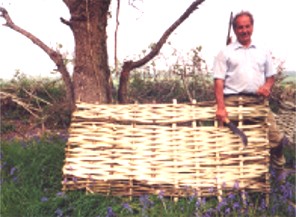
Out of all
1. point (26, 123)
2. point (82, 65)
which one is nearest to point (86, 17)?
point (82, 65)

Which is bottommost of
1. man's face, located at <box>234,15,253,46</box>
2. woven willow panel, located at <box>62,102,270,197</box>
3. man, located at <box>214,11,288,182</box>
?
woven willow panel, located at <box>62,102,270,197</box>

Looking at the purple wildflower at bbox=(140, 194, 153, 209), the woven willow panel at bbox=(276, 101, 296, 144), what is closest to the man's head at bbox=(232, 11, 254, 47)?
the purple wildflower at bbox=(140, 194, 153, 209)

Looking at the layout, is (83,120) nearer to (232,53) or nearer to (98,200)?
(98,200)

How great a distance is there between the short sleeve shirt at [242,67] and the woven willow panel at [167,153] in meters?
0.28

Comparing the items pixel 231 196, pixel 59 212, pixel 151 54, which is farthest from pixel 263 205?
pixel 151 54

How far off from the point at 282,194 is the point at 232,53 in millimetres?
1482

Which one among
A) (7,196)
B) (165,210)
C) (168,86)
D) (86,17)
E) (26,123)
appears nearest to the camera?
(165,210)

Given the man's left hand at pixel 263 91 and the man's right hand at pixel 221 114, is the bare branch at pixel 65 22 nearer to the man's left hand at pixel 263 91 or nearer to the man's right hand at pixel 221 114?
the man's right hand at pixel 221 114

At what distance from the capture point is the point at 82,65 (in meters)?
6.18

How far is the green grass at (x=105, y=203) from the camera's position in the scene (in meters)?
4.18

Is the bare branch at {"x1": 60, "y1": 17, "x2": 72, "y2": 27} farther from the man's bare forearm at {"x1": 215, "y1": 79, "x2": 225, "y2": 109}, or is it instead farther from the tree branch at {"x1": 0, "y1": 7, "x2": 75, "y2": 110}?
the man's bare forearm at {"x1": 215, "y1": 79, "x2": 225, "y2": 109}

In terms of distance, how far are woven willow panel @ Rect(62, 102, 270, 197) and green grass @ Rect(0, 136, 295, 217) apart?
0.11m

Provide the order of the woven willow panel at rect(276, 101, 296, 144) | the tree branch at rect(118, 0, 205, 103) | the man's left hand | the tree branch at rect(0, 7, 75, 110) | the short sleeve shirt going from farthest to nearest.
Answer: the woven willow panel at rect(276, 101, 296, 144) → the tree branch at rect(0, 7, 75, 110) → the tree branch at rect(118, 0, 205, 103) → the short sleeve shirt → the man's left hand

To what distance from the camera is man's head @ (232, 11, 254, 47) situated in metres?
4.54
